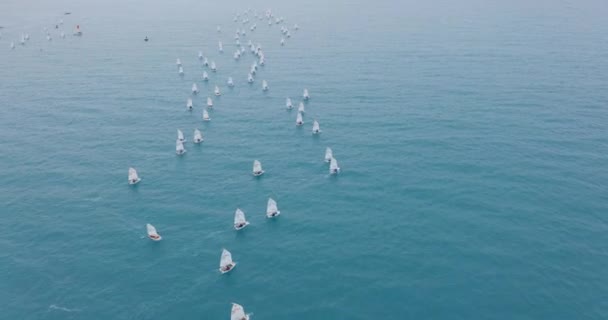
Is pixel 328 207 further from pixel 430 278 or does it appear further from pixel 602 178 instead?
pixel 602 178

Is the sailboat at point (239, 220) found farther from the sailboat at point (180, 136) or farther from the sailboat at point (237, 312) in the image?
the sailboat at point (180, 136)

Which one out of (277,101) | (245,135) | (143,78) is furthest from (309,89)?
(143,78)

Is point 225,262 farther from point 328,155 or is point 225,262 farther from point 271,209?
point 328,155

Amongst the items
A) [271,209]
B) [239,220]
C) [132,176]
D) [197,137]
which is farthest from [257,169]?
[132,176]

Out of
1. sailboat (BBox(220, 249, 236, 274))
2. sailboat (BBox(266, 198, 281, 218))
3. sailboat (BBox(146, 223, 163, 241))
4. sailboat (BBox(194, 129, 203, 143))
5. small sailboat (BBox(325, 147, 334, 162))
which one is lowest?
sailboat (BBox(220, 249, 236, 274))

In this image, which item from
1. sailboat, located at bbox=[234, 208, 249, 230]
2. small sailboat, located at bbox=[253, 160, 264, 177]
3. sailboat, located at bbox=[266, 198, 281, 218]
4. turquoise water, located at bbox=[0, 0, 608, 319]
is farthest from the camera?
small sailboat, located at bbox=[253, 160, 264, 177]

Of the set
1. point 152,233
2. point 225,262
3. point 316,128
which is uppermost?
point 316,128

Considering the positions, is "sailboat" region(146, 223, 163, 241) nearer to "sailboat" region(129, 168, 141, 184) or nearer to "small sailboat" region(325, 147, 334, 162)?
"sailboat" region(129, 168, 141, 184)

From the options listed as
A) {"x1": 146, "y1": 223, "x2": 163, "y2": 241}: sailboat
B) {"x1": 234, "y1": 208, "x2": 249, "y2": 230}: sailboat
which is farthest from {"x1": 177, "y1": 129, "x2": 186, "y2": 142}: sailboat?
{"x1": 234, "y1": 208, "x2": 249, "y2": 230}: sailboat
